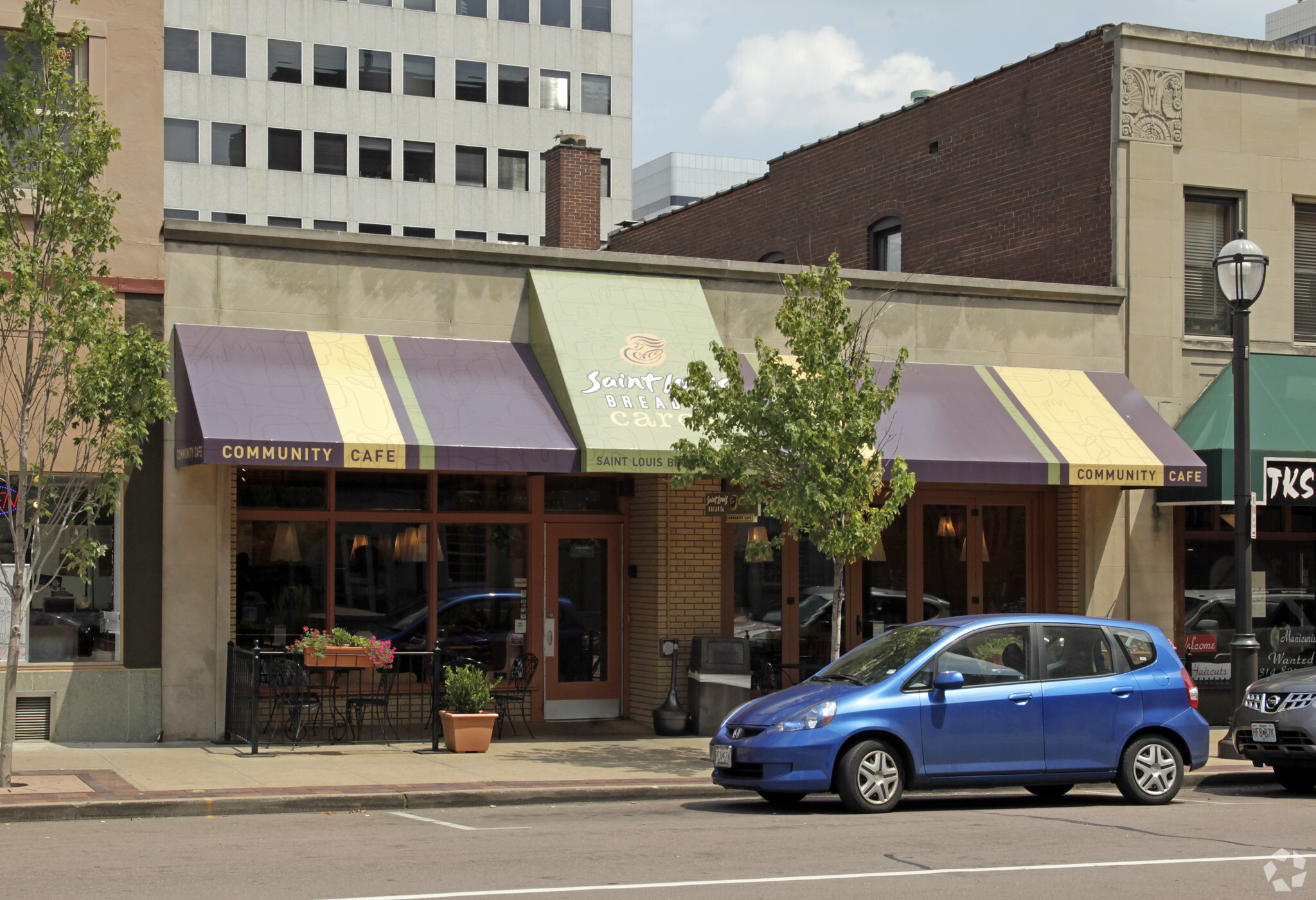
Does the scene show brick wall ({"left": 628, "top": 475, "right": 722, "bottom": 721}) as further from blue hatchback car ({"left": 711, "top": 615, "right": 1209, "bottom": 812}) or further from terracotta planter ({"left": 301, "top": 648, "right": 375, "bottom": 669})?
blue hatchback car ({"left": 711, "top": 615, "right": 1209, "bottom": 812})

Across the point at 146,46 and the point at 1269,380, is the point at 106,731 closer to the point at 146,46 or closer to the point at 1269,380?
the point at 146,46

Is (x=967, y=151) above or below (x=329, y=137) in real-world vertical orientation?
below

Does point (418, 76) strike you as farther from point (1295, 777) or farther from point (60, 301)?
point (1295, 777)

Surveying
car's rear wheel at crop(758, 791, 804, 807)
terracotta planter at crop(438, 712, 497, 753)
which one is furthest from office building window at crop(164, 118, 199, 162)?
car's rear wheel at crop(758, 791, 804, 807)

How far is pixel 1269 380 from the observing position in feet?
59.4

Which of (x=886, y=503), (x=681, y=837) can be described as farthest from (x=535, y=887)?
(x=886, y=503)

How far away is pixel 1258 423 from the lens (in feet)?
57.0

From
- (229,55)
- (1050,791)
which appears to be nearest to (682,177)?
(229,55)

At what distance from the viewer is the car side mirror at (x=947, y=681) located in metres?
11.0

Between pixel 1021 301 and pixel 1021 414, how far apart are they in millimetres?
1869

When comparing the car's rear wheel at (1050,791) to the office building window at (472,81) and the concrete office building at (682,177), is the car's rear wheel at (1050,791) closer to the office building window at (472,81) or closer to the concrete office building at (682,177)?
the office building window at (472,81)

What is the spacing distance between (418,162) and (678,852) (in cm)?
4726

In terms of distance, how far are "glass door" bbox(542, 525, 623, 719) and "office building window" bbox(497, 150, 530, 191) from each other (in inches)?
1574

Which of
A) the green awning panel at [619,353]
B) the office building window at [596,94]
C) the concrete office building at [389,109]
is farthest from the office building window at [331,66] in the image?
the green awning panel at [619,353]
